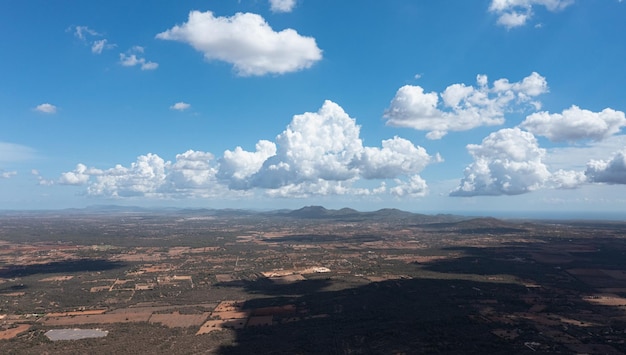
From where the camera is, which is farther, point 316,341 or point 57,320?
point 57,320

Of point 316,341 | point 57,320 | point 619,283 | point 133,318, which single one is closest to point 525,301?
point 619,283

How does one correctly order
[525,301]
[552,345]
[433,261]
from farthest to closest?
[433,261], [525,301], [552,345]

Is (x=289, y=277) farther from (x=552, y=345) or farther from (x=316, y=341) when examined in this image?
(x=552, y=345)

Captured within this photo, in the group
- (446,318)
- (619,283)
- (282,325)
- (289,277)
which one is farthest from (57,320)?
(619,283)

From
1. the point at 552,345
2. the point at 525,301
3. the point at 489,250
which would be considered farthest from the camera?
the point at 489,250

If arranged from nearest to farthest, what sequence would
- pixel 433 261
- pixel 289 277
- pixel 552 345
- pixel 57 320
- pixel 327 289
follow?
pixel 552 345
pixel 57 320
pixel 327 289
pixel 289 277
pixel 433 261

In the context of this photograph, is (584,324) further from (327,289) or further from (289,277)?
(289,277)

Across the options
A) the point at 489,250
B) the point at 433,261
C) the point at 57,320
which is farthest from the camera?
the point at 489,250

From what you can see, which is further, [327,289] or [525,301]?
[327,289]
